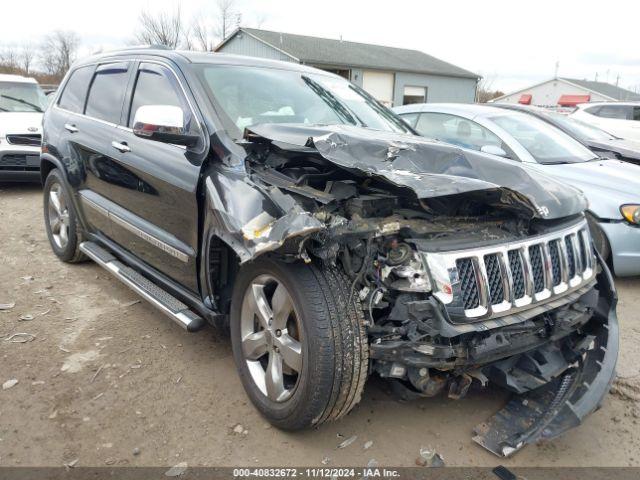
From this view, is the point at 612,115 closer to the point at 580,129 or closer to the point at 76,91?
the point at 580,129

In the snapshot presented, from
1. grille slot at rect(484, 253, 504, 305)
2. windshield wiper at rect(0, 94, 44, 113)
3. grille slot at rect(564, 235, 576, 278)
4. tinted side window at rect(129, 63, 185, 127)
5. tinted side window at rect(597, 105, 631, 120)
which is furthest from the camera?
tinted side window at rect(597, 105, 631, 120)

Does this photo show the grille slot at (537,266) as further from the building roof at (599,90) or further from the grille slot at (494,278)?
the building roof at (599,90)

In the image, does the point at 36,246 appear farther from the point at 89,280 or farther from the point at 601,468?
the point at 601,468

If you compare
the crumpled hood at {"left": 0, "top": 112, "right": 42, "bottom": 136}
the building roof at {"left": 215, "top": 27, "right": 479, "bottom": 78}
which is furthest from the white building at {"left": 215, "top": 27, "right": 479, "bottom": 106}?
the crumpled hood at {"left": 0, "top": 112, "right": 42, "bottom": 136}

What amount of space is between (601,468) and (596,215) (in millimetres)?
2892

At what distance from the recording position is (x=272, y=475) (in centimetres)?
236

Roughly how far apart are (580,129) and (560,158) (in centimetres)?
250

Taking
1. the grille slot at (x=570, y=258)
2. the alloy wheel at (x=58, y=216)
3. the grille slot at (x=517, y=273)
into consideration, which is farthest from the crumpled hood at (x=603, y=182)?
the alloy wheel at (x=58, y=216)

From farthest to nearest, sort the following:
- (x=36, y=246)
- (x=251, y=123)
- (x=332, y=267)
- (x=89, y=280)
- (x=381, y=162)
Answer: (x=36, y=246) < (x=89, y=280) < (x=251, y=123) < (x=381, y=162) < (x=332, y=267)

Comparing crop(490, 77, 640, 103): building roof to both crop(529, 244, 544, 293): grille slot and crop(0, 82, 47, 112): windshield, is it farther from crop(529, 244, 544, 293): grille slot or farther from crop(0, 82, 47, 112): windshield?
crop(529, 244, 544, 293): grille slot

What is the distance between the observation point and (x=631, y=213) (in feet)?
15.0

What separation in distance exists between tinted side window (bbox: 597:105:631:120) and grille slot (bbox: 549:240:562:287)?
38.5ft

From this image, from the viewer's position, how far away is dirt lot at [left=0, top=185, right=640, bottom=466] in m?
2.47

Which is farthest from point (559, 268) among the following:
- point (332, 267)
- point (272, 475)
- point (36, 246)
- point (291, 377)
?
point (36, 246)
